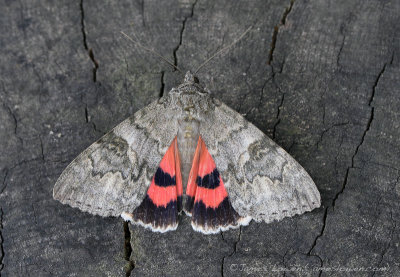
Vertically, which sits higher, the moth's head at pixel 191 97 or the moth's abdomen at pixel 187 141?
the moth's head at pixel 191 97

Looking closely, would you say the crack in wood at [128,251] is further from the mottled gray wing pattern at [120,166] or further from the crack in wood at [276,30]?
the crack in wood at [276,30]

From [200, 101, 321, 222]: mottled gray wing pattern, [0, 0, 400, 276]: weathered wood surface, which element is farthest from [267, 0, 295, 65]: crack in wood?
[200, 101, 321, 222]: mottled gray wing pattern

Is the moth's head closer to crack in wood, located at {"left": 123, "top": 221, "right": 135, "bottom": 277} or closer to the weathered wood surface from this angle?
the weathered wood surface

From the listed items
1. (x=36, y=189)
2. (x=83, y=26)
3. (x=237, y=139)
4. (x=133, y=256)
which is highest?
(x=83, y=26)

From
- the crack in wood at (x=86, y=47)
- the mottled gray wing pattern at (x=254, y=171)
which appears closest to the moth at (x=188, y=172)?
the mottled gray wing pattern at (x=254, y=171)

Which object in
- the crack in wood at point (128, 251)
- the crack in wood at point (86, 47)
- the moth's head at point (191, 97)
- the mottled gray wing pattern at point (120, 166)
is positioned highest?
the crack in wood at point (86, 47)

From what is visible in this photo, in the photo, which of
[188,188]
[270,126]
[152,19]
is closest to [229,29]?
[152,19]

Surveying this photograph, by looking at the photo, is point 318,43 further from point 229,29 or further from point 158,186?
point 158,186
